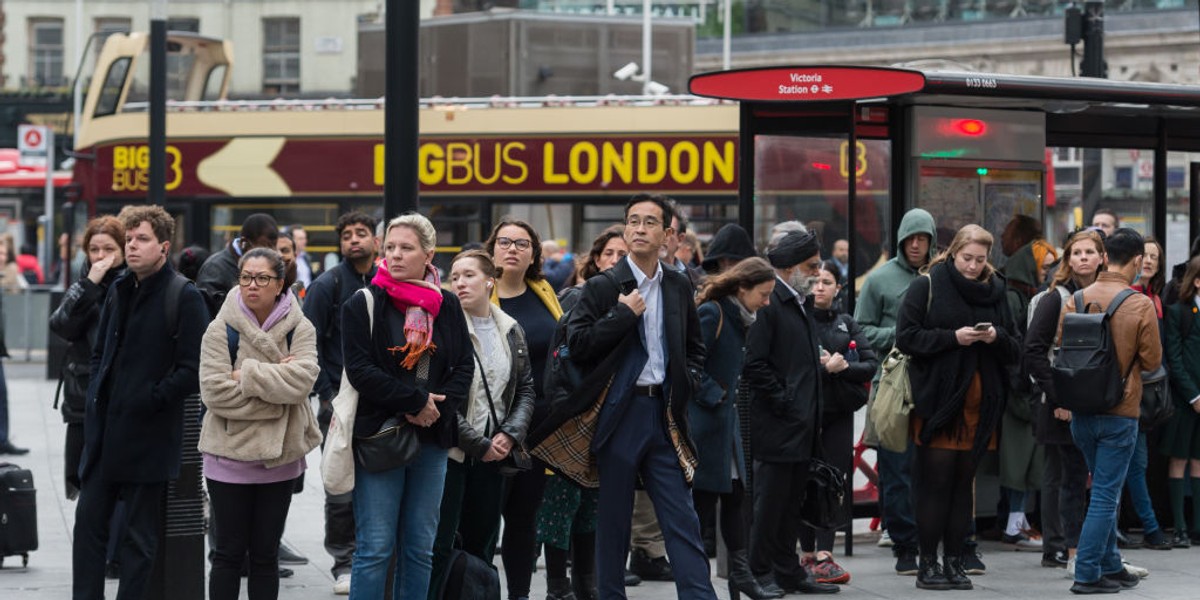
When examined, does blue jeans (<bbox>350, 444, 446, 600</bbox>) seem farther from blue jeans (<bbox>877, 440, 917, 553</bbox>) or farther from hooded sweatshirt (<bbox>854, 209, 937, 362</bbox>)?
hooded sweatshirt (<bbox>854, 209, 937, 362</bbox>)

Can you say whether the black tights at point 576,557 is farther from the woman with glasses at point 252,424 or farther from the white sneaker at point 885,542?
the white sneaker at point 885,542

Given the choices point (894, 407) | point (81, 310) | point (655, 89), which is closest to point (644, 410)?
point (894, 407)

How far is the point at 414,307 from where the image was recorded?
727 centimetres

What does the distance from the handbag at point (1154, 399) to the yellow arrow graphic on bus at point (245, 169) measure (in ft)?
41.8

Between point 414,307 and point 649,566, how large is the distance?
3153 mm

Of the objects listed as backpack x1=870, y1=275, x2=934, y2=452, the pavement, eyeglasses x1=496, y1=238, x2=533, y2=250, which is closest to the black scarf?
backpack x1=870, y1=275, x2=934, y2=452

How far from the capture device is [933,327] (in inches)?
366

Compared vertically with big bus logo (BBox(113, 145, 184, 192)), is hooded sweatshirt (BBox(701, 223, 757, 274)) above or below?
below

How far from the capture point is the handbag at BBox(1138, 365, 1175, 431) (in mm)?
9906

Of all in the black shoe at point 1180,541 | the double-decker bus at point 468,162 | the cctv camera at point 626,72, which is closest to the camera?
the black shoe at point 1180,541

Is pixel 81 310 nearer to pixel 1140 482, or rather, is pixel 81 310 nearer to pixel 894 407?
pixel 894 407

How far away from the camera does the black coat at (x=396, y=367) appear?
713 centimetres

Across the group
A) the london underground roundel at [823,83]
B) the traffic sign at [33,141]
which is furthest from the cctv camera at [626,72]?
the london underground roundel at [823,83]

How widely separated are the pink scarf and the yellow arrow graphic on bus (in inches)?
551
